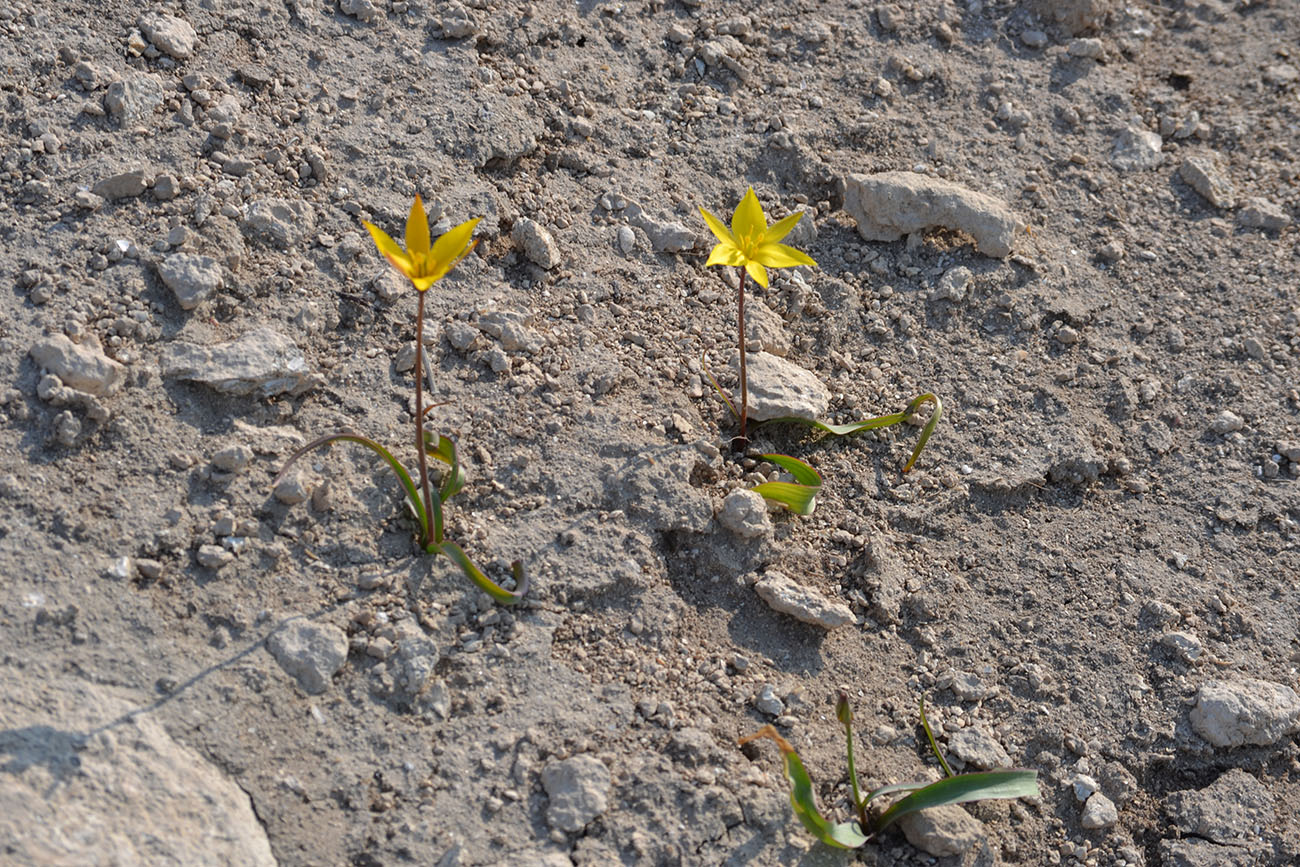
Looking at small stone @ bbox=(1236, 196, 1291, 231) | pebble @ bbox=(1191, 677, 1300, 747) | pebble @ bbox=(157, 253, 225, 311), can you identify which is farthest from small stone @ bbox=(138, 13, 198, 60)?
small stone @ bbox=(1236, 196, 1291, 231)

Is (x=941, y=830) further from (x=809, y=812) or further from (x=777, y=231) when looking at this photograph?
(x=777, y=231)

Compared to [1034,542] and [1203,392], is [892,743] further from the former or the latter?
[1203,392]

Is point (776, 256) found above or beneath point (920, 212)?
above

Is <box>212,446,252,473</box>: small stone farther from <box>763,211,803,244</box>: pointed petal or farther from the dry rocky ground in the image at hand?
<box>763,211,803,244</box>: pointed petal

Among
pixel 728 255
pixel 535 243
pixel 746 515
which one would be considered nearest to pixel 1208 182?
pixel 728 255

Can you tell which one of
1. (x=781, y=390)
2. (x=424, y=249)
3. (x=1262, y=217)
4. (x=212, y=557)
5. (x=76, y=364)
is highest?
(x=424, y=249)
